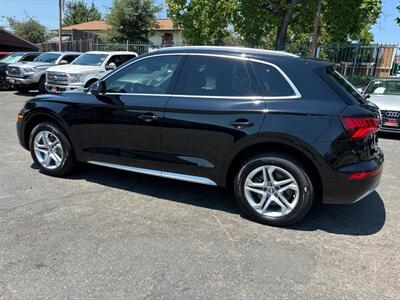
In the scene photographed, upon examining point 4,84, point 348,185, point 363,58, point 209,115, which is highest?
point 363,58

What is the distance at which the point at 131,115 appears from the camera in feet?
14.5

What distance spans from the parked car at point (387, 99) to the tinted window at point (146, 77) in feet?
18.6

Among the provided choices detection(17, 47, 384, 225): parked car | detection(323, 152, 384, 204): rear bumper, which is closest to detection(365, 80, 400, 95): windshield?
detection(17, 47, 384, 225): parked car

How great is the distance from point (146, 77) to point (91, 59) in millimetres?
10720

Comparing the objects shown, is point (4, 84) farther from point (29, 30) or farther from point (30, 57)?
point (29, 30)

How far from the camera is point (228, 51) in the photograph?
414cm

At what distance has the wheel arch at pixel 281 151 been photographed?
3.74 metres

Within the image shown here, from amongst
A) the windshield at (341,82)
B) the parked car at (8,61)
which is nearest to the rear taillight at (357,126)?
the windshield at (341,82)

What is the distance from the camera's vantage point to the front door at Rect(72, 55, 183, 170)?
4340mm

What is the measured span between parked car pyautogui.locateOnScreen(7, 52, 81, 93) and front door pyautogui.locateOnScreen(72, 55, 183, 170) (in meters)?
11.7

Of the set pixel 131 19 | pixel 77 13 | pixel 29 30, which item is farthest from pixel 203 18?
pixel 77 13

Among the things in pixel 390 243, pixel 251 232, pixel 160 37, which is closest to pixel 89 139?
pixel 251 232

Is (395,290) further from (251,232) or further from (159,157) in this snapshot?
(159,157)

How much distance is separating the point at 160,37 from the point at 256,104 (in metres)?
51.0
